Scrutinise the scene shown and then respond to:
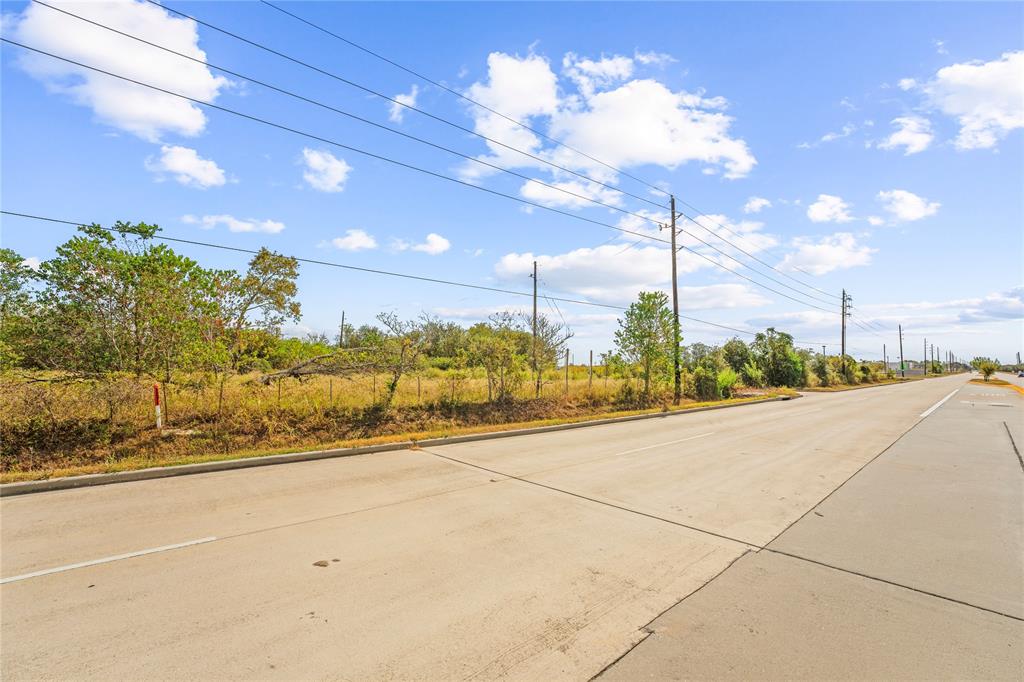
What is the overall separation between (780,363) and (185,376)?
47.5 m

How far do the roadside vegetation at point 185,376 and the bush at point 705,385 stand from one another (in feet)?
44.5

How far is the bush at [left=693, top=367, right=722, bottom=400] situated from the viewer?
29297 millimetres

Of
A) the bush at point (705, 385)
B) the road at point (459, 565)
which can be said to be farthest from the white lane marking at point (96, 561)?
the bush at point (705, 385)

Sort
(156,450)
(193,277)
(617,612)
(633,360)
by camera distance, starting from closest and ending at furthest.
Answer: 1. (617,612)
2. (156,450)
3. (193,277)
4. (633,360)

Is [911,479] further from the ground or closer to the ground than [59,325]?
closer to the ground

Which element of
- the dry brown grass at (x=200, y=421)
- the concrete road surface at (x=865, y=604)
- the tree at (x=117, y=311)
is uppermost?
the tree at (x=117, y=311)

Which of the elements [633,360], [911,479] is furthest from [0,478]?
[633,360]

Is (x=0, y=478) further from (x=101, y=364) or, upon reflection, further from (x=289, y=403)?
(x=289, y=403)

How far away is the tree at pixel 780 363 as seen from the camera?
44688mm

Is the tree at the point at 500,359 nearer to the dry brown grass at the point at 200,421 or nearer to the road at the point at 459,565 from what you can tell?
the dry brown grass at the point at 200,421

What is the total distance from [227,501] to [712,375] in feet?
93.7

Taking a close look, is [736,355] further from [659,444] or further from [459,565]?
[459,565]

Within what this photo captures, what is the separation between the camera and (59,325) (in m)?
10.6

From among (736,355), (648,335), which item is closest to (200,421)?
(648,335)
